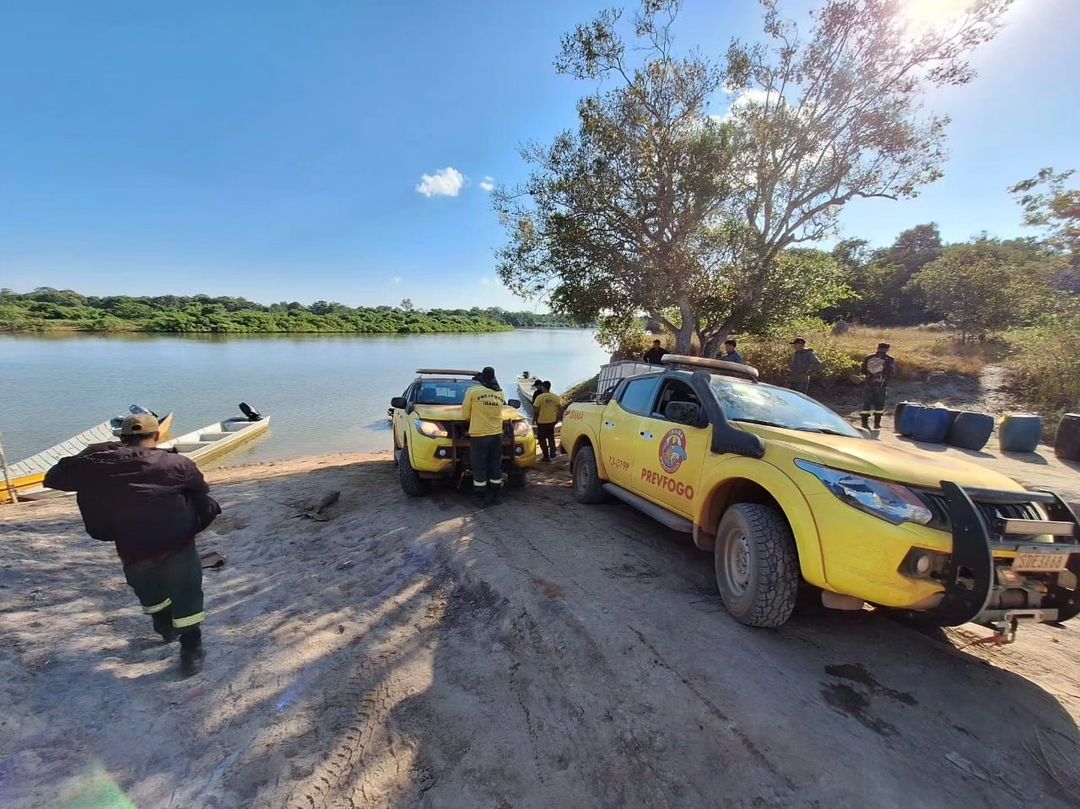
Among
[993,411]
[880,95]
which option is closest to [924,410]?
[993,411]

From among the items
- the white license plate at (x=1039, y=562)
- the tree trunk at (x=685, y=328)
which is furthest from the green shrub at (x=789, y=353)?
the white license plate at (x=1039, y=562)

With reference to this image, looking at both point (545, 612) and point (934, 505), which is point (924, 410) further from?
point (545, 612)

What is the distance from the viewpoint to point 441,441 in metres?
6.47

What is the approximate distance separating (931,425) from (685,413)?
346 inches

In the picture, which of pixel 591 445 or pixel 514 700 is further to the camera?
pixel 591 445

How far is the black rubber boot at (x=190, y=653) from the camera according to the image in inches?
123

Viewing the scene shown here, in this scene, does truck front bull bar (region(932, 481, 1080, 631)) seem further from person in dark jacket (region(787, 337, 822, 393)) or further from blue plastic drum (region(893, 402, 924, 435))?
blue plastic drum (region(893, 402, 924, 435))

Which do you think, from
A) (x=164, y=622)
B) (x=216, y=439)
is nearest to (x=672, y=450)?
(x=164, y=622)

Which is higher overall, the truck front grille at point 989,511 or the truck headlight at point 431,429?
the truck front grille at point 989,511

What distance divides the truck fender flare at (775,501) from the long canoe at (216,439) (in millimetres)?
13452

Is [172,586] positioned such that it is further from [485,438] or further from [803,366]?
[803,366]

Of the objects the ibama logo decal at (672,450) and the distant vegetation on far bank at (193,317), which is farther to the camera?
the distant vegetation on far bank at (193,317)

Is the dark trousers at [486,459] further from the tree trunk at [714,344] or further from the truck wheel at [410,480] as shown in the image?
the tree trunk at [714,344]

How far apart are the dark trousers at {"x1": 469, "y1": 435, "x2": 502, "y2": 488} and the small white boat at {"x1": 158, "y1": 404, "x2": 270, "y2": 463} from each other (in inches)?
401
